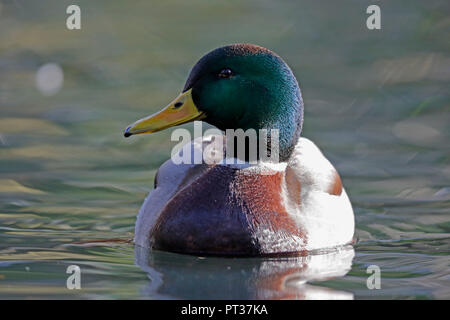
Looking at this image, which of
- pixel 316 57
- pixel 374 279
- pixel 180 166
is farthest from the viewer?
pixel 316 57

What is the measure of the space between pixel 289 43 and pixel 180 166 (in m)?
5.90

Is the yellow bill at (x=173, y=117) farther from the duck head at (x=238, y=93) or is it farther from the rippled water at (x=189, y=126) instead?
the rippled water at (x=189, y=126)

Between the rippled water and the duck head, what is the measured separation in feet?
3.43

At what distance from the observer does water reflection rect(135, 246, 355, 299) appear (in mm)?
6617

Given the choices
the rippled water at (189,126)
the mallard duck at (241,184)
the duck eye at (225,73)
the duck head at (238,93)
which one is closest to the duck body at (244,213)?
the mallard duck at (241,184)

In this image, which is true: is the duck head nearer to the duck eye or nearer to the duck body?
the duck eye

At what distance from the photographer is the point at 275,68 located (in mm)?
7605

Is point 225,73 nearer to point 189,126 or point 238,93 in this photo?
point 238,93

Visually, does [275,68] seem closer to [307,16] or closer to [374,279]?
[374,279]

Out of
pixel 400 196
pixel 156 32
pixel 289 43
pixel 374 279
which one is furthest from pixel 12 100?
pixel 374 279

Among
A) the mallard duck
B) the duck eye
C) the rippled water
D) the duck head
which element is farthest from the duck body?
the duck eye

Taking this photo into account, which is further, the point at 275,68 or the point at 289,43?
the point at 289,43

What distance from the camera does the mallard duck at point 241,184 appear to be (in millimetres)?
7438

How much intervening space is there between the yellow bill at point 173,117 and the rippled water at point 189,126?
969 millimetres
